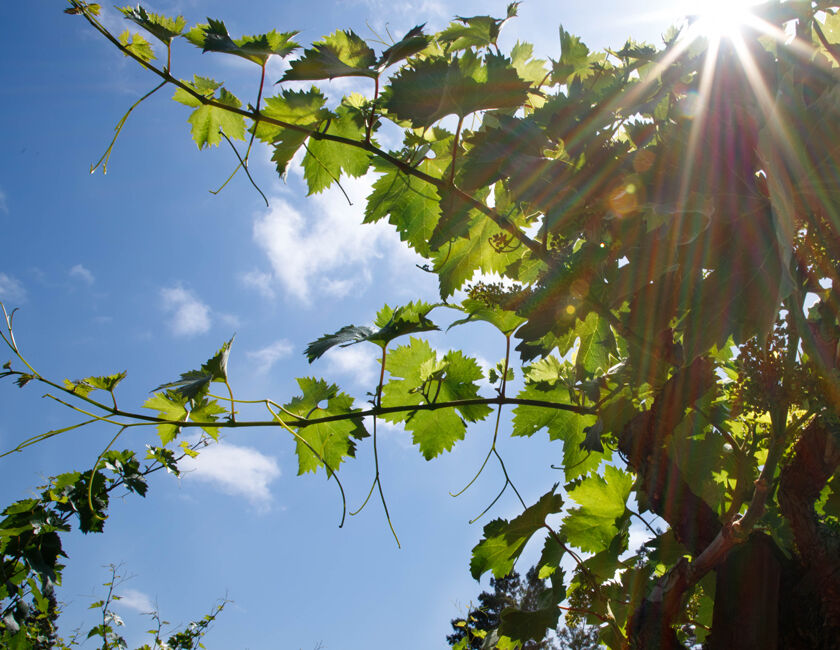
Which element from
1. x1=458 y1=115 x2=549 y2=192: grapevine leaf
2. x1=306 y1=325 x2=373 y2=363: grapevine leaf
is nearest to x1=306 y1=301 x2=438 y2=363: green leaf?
x1=306 y1=325 x2=373 y2=363: grapevine leaf

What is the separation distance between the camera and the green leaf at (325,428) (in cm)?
193

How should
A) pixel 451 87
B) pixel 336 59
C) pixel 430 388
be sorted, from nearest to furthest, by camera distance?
pixel 451 87
pixel 336 59
pixel 430 388

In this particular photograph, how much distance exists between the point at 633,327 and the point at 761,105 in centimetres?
53

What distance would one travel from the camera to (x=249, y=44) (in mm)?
1658

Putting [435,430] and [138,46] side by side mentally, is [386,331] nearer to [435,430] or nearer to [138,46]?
[435,430]

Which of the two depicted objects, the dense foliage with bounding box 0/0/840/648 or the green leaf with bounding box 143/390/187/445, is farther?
the green leaf with bounding box 143/390/187/445

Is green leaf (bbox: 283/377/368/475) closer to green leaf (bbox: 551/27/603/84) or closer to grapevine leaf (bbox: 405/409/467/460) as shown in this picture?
grapevine leaf (bbox: 405/409/467/460)

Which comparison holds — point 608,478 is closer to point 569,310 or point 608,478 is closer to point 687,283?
point 569,310

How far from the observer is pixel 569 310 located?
4.60 feet

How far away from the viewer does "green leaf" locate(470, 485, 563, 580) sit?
182cm

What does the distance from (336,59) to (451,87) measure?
38cm

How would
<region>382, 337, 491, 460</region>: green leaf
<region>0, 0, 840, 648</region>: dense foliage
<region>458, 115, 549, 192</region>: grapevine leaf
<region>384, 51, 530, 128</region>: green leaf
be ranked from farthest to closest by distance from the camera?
<region>382, 337, 491, 460</region>: green leaf → <region>384, 51, 530, 128</region>: green leaf → <region>458, 115, 549, 192</region>: grapevine leaf → <region>0, 0, 840, 648</region>: dense foliage

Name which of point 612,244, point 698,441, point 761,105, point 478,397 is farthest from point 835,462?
point 478,397

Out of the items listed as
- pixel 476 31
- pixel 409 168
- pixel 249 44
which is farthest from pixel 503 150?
pixel 249 44
